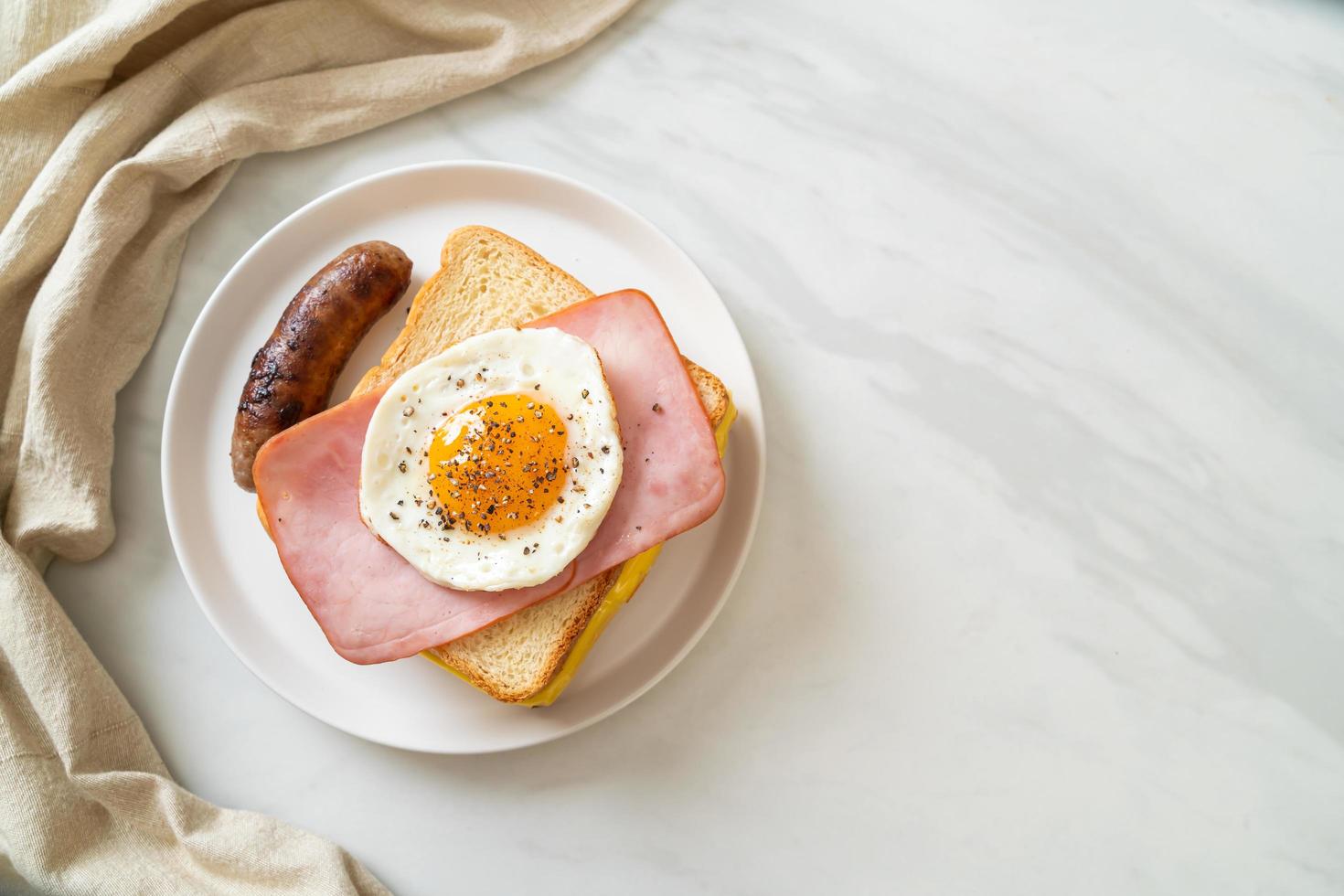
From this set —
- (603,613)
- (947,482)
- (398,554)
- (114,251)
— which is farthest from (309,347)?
(947,482)

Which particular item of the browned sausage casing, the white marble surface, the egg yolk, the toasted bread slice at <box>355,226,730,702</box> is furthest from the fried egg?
the white marble surface

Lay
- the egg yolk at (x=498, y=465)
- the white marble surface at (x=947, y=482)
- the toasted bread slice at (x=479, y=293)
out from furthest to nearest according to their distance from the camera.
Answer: the white marble surface at (x=947, y=482) → the toasted bread slice at (x=479, y=293) → the egg yolk at (x=498, y=465)

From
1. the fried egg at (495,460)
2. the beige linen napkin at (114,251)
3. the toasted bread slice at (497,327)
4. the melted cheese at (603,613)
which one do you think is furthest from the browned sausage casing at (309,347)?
the melted cheese at (603,613)

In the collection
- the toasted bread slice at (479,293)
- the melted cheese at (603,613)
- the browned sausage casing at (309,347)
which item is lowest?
the melted cheese at (603,613)

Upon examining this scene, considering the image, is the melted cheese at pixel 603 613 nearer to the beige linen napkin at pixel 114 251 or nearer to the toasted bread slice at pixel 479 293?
the toasted bread slice at pixel 479 293

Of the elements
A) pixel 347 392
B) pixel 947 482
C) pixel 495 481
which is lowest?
pixel 347 392

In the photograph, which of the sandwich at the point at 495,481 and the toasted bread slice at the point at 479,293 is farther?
the toasted bread slice at the point at 479,293

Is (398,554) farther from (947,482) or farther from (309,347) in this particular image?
(947,482)

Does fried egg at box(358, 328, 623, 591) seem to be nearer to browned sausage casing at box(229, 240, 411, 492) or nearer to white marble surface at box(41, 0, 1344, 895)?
browned sausage casing at box(229, 240, 411, 492)
